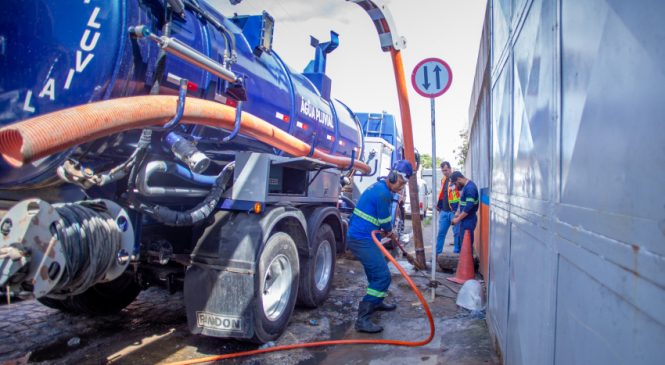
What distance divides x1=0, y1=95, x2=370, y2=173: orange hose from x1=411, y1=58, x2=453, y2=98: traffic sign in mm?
2951

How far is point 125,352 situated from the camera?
3402mm

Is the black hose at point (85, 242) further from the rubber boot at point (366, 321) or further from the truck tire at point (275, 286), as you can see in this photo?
the rubber boot at point (366, 321)

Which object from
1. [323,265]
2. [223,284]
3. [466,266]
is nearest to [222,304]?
[223,284]

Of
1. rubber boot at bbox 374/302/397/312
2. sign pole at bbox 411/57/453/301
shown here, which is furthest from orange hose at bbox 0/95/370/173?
sign pole at bbox 411/57/453/301

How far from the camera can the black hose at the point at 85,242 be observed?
216 centimetres

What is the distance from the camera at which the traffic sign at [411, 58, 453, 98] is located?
5.43 meters

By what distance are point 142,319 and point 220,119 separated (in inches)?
96.0

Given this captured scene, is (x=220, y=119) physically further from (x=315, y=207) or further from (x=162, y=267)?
(x=315, y=207)

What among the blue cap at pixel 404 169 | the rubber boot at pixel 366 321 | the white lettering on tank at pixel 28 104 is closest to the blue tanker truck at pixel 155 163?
the white lettering on tank at pixel 28 104

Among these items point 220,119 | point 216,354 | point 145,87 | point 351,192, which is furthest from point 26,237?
point 351,192

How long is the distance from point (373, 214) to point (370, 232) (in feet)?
0.62

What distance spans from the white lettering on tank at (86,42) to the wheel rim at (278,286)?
7.31ft

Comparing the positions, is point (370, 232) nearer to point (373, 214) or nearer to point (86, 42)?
point (373, 214)

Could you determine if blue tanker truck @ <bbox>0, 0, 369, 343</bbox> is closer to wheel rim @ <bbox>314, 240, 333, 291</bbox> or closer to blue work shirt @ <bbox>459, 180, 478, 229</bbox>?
wheel rim @ <bbox>314, 240, 333, 291</bbox>
